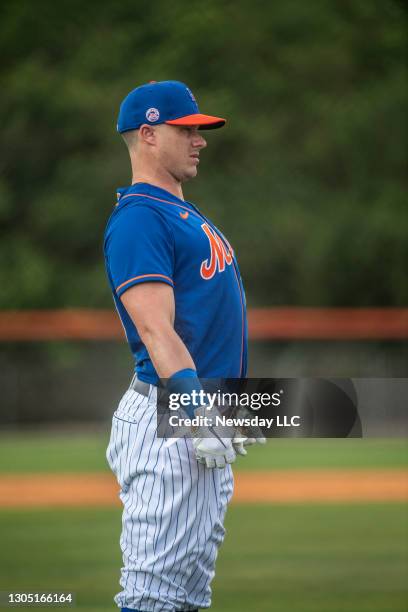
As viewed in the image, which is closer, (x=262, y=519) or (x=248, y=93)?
(x=262, y=519)

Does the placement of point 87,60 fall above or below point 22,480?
A: above

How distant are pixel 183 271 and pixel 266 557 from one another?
12.9 feet

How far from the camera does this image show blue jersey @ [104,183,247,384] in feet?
8.84

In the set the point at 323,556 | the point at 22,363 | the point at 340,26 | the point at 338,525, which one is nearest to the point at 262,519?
the point at 338,525

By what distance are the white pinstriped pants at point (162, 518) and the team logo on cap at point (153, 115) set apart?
28.4 inches

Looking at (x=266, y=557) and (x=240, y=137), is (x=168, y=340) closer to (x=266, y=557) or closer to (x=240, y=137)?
(x=266, y=557)

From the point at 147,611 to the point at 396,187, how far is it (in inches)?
927

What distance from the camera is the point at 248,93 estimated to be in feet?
90.5

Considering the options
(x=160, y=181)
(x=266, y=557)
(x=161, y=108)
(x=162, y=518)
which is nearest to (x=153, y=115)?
(x=161, y=108)

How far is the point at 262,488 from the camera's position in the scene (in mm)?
10828

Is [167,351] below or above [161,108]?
below

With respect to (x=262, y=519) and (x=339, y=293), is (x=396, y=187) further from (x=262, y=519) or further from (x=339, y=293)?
(x=262, y=519)

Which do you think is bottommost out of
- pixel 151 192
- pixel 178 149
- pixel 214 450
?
pixel 214 450

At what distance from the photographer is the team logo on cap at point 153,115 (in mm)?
2875
